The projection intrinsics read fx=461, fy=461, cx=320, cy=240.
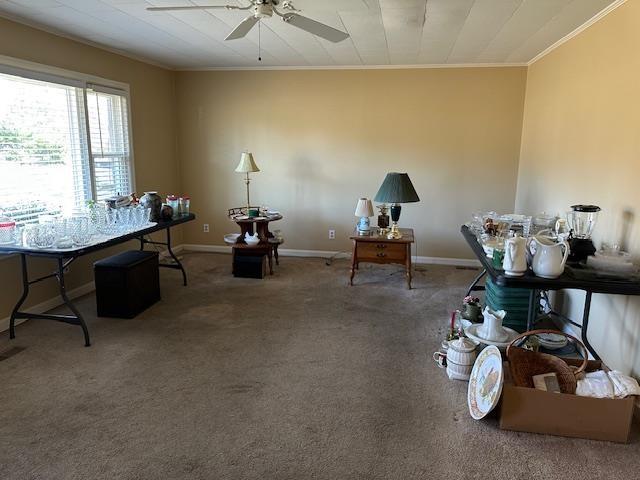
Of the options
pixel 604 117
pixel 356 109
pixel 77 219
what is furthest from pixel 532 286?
pixel 356 109

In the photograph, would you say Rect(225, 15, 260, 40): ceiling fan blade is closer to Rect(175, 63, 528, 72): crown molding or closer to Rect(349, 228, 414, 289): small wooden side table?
Rect(349, 228, 414, 289): small wooden side table

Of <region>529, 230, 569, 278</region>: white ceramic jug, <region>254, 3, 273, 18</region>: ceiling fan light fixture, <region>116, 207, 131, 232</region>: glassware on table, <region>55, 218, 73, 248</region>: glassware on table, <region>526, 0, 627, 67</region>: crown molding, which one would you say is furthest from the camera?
<region>116, 207, 131, 232</region>: glassware on table

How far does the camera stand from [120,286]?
3658 millimetres

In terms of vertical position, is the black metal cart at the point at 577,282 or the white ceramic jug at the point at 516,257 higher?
the white ceramic jug at the point at 516,257

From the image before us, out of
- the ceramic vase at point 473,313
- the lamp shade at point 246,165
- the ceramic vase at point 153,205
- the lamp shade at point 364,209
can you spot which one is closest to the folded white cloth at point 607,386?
the ceramic vase at point 473,313

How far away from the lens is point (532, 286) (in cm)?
249

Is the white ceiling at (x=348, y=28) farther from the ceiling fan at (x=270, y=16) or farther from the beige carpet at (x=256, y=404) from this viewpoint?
the beige carpet at (x=256, y=404)

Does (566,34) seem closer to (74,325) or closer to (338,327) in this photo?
(338,327)

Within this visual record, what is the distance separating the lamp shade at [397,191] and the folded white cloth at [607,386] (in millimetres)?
2325

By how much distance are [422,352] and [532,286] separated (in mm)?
973

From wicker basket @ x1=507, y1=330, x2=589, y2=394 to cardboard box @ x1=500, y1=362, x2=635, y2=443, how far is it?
182 millimetres

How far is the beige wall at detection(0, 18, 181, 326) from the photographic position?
353 centimetres

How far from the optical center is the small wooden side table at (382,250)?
4.50m

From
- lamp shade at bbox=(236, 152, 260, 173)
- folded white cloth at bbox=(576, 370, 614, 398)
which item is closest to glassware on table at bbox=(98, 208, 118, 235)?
lamp shade at bbox=(236, 152, 260, 173)
